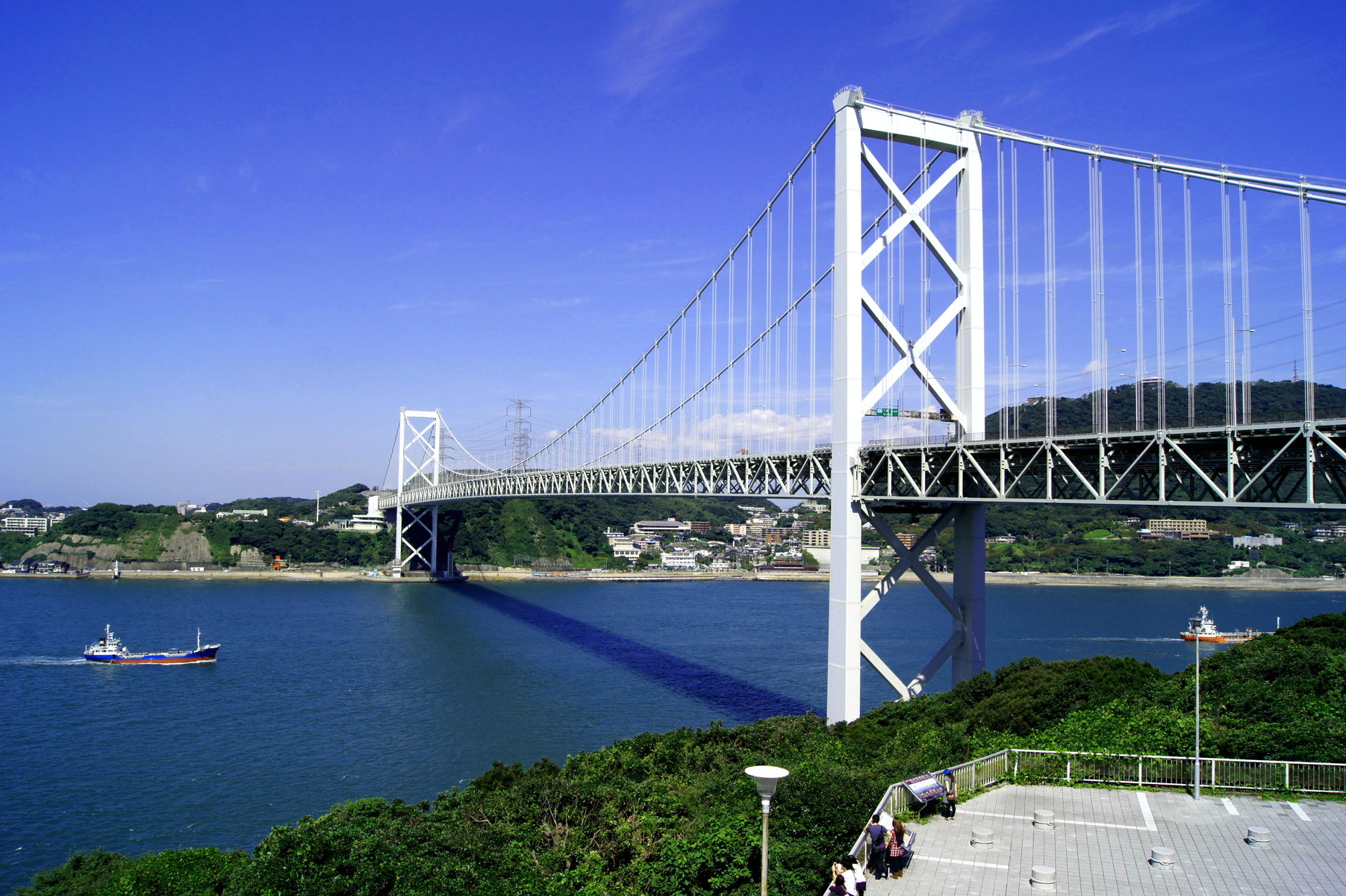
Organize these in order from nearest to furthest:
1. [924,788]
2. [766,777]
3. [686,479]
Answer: [766,777] < [924,788] < [686,479]

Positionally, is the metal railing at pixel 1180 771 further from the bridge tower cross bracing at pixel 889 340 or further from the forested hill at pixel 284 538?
the forested hill at pixel 284 538

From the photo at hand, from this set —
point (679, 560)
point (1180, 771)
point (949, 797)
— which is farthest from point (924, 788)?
point (679, 560)

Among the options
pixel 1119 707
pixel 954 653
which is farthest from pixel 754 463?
pixel 1119 707

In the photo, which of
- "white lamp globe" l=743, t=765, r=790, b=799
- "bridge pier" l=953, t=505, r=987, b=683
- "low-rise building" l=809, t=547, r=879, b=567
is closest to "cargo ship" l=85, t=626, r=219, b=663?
"bridge pier" l=953, t=505, r=987, b=683

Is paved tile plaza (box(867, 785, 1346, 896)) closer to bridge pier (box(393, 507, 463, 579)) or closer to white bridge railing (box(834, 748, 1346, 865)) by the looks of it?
white bridge railing (box(834, 748, 1346, 865))

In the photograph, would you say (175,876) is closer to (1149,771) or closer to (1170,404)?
(1149,771)

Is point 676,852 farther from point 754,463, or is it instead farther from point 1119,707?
point 754,463

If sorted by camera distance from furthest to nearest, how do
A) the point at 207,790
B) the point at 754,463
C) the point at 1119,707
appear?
the point at 754,463 < the point at 207,790 < the point at 1119,707

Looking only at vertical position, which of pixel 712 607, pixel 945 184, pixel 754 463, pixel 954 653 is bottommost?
pixel 712 607
